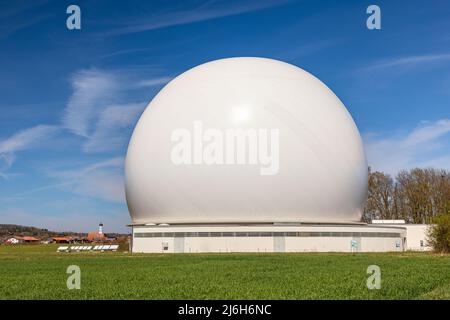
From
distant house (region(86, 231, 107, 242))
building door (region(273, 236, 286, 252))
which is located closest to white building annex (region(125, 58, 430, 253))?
building door (region(273, 236, 286, 252))

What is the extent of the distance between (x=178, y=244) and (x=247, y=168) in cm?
738

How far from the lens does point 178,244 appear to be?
35344mm

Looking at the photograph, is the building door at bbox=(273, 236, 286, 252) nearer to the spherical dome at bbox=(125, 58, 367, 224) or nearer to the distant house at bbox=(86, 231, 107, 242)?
the spherical dome at bbox=(125, 58, 367, 224)

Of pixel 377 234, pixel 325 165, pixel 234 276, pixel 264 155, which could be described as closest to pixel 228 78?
pixel 264 155

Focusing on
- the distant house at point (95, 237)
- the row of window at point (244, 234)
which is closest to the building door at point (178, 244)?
the row of window at point (244, 234)

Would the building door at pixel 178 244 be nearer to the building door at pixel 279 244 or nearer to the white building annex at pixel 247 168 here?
the white building annex at pixel 247 168

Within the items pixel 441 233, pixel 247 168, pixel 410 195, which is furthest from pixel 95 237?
pixel 441 233

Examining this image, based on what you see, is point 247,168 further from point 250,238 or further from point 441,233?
point 441,233

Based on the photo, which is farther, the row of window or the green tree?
→ the row of window

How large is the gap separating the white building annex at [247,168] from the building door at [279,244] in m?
0.06

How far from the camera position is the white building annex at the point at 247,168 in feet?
108

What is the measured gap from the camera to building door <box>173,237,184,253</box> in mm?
35125

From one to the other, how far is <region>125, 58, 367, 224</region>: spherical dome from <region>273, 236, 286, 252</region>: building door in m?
1.38

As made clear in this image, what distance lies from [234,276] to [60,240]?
7601cm
